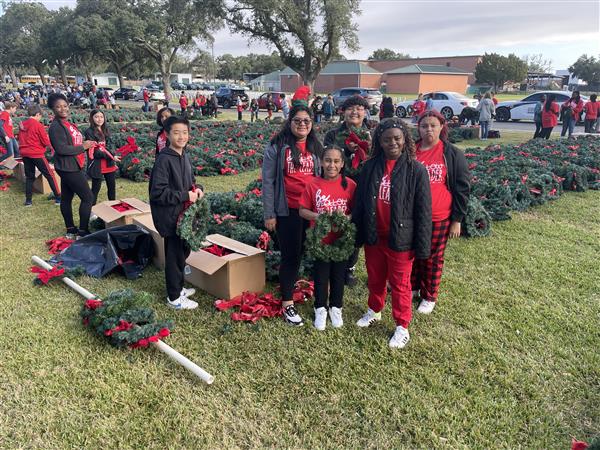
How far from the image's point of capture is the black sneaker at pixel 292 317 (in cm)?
376

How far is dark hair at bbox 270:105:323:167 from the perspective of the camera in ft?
11.6

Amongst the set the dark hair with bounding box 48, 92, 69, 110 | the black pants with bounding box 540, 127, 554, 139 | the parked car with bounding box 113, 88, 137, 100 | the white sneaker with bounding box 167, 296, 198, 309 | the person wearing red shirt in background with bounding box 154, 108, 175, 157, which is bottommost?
the white sneaker with bounding box 167, 296, 198, 309

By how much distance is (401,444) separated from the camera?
101 inches

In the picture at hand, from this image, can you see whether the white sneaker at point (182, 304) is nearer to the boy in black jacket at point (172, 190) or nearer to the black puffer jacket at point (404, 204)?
the boy in black jacket at point (172, 190)

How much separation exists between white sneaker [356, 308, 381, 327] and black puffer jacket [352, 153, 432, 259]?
747mm

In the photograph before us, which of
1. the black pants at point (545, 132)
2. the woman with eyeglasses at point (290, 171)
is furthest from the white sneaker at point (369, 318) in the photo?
the black pants at point (545, 132)

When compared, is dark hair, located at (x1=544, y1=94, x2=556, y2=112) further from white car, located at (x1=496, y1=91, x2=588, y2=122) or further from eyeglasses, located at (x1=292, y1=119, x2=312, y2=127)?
eyeglasses, located at (x1=292, y1=119, x2=312, y2=127)

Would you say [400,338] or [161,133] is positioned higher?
[161,133]

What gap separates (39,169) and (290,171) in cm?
557

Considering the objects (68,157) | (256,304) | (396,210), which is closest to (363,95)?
(68,157)

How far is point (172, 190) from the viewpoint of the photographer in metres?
3.58

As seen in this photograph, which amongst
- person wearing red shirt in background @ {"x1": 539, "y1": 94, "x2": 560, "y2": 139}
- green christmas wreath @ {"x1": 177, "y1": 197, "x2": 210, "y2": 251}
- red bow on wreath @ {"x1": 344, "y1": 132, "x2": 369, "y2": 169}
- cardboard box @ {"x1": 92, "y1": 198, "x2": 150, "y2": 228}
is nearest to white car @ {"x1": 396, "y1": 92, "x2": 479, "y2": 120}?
person wearing red shirt in background @ {"x1": 539, "y1": 94, "x2": 560, "y2": 139}

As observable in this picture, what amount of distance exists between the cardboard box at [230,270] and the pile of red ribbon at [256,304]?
0.33ft

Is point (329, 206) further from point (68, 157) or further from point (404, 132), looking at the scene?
point (68, 157)
